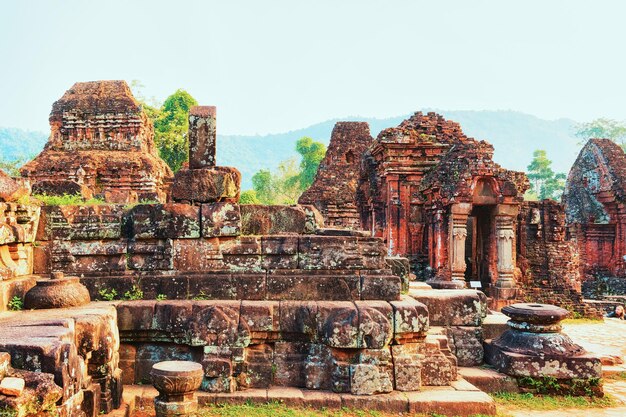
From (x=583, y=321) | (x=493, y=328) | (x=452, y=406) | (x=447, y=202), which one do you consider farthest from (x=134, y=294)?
(x=583, y=321)

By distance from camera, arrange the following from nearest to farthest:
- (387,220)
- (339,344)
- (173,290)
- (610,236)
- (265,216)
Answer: (339,344) < (173,290) < (265,216) < (387,220) < (610,236)

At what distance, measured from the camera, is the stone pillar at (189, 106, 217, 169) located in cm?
661

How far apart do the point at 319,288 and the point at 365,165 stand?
42.4 feet

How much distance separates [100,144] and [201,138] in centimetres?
1145

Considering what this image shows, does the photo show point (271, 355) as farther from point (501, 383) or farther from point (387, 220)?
point (387, 220)

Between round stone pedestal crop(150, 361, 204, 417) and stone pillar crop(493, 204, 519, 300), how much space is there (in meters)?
11.1

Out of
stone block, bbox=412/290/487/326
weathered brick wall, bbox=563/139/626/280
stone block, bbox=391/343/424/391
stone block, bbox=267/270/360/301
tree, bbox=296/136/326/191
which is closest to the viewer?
stone block, bbox=391/343/424/391

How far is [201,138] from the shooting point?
6648 mm

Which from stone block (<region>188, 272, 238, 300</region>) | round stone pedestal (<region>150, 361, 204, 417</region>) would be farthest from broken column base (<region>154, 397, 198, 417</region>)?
stone block (<region>188, 272, 238, 300</region>)

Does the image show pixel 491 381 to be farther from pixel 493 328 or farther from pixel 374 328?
pixel 374 328

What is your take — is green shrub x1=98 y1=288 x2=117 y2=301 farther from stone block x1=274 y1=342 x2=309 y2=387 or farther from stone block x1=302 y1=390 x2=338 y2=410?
stone block x1=302 y1=390 x2=338 y2=410

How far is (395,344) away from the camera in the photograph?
5.75 m

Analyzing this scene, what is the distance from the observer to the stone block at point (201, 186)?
639 centimetres

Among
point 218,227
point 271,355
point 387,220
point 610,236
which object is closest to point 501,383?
point 271,355
